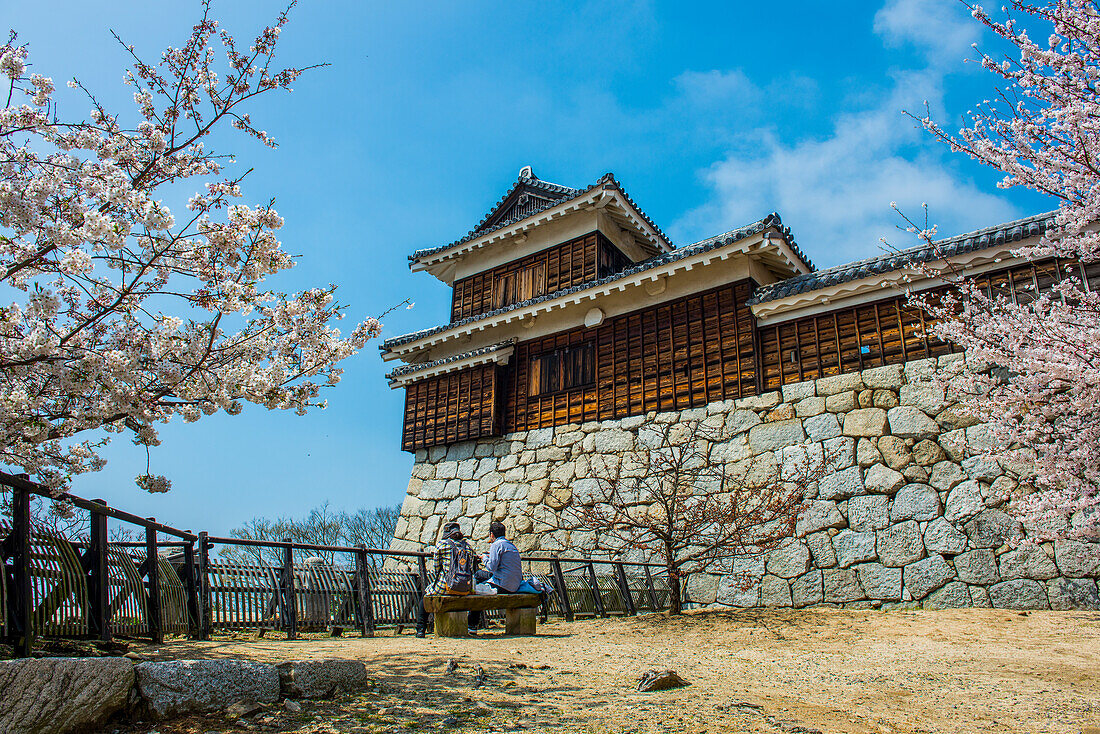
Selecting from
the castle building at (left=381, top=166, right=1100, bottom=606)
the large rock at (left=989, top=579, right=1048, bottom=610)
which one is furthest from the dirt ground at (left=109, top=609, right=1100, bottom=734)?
the castle building at (left=381, top=166, right=1100, bottom=606)

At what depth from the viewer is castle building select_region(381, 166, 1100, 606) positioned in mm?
11453

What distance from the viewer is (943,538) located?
11.1 m

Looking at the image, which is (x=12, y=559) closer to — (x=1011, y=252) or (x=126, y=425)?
(x=126, y=425)

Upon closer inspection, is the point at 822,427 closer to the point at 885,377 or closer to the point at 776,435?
the point at 776,435

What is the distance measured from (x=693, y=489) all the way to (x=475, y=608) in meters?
7.17

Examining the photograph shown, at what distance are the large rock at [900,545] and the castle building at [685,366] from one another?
7 centimetres

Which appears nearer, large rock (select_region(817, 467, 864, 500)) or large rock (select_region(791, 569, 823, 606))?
large rock (select_region(791, 569, 823, 606))

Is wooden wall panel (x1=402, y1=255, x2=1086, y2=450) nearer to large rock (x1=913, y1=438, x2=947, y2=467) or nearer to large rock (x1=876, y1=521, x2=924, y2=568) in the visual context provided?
large rock (x1=913, y1=438, x2=947, y2=467)

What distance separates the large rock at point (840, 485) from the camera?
12.2 m

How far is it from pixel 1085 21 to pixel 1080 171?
1.45 m

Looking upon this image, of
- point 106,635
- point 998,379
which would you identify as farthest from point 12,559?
point 998,379

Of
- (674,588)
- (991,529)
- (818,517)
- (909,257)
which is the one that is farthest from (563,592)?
(909,257)

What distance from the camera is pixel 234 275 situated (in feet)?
20.5

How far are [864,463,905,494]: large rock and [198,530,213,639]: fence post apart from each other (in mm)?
10577
